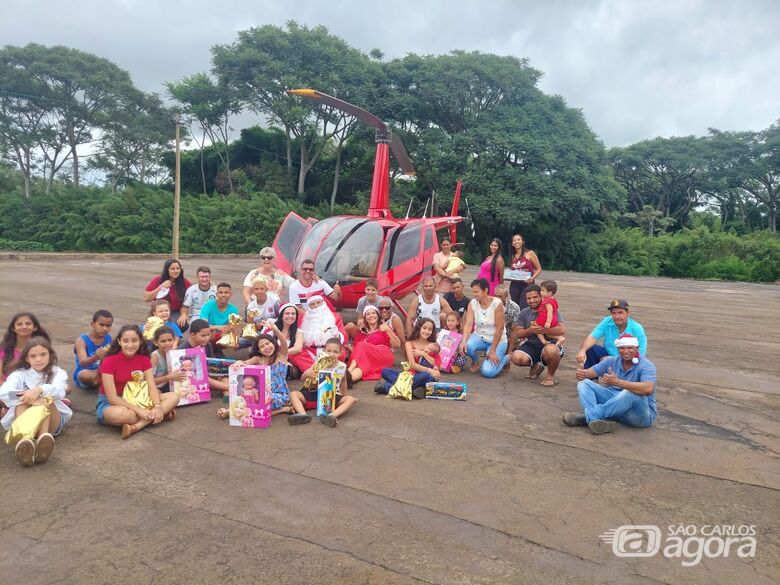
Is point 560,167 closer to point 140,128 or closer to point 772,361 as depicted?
point 772,361

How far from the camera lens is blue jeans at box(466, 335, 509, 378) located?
23.4ft

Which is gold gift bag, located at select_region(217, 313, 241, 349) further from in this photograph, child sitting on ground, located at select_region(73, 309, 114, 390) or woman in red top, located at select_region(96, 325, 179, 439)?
woman in red top, located at select_region(96, 325, 179, 439)

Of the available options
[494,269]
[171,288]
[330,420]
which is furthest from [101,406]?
[494,269]

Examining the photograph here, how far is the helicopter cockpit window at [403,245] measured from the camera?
957 centimetres

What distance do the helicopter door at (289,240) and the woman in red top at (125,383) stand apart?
479 cm

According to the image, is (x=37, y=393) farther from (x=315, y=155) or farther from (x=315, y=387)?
(x=315, y=155)

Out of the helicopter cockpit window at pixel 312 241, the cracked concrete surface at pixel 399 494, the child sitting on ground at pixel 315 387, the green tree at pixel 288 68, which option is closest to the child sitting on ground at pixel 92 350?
Answer: the cracked concrete surface at pixel 399 494

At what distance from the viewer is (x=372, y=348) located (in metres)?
6.85

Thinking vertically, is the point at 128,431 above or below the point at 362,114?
below

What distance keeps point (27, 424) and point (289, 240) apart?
6.21 meters

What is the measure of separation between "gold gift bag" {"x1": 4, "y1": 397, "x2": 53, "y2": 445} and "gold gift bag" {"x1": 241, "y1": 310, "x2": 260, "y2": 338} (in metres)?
2.94

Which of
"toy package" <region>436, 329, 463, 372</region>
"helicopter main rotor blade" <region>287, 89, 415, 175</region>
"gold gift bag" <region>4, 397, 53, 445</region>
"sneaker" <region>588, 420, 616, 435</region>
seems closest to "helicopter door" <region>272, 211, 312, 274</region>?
"helicopter main rotor blade" <region>287, 89, 415, 175</region>

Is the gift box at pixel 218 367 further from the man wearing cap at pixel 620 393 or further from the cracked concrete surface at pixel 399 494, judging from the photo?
the man wearing cap at pixel 620 393

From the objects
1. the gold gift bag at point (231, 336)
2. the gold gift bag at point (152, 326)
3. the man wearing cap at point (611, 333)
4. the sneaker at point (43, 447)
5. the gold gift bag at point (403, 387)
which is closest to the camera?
the sneaker at point (43, 447)
